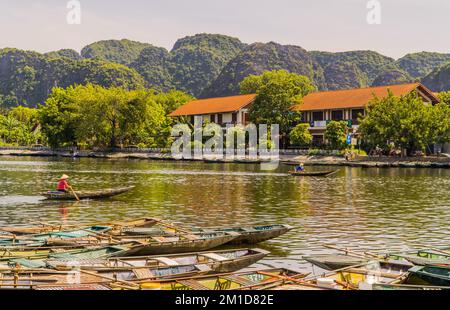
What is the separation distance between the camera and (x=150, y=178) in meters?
50.7

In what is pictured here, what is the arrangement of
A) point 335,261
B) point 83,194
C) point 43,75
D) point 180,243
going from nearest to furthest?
1. point 335,261
2. point 180,243
3. point 83,194
4. point 43,75

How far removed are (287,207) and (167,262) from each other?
17.4 m

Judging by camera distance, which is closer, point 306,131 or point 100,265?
point 100,265

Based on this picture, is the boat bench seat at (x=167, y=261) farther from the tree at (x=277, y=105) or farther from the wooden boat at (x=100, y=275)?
the tree at (x=277, y=105)

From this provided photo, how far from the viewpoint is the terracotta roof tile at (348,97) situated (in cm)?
7721

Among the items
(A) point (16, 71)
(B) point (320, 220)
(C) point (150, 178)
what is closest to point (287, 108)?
(C) point (150, 178)

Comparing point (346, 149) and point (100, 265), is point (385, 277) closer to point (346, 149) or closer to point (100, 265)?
point (100, 265)

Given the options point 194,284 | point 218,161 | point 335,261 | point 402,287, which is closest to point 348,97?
point 218,161

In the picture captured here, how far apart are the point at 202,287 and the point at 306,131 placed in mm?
68394

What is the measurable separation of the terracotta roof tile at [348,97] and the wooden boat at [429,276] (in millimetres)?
63615

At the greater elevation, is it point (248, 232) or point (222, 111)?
point (222, 111)

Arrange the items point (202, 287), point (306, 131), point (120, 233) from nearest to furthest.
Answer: point (202, 287) → point (120, 233) → point (306, 131)

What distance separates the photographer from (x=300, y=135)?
3095 inches

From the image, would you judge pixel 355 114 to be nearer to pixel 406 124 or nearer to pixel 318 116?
pixel 318 116
